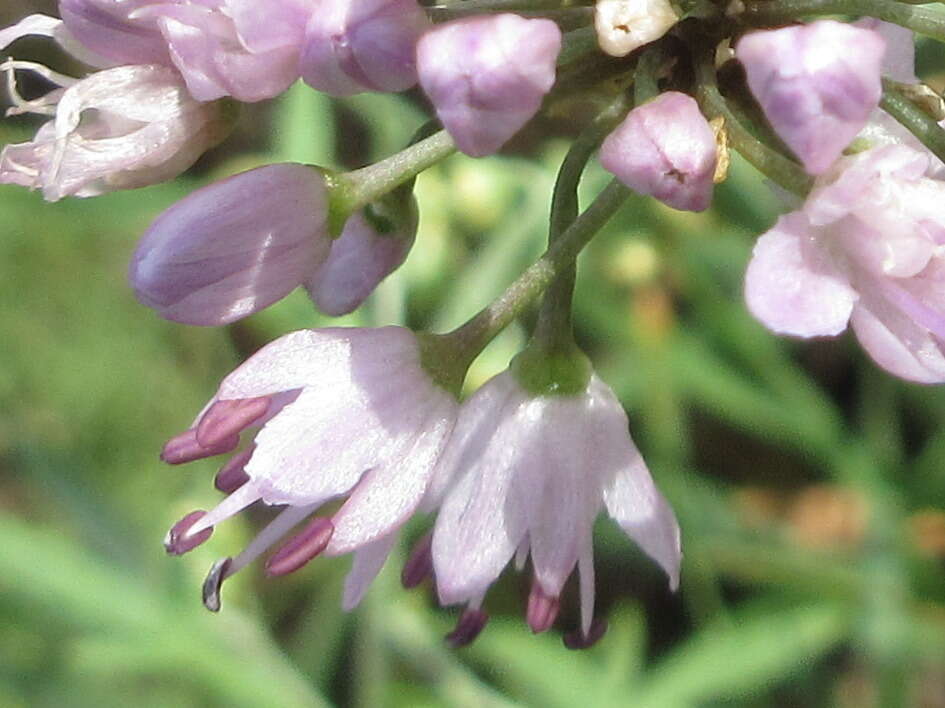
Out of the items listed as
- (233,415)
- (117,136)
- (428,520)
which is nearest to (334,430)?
(233,415)

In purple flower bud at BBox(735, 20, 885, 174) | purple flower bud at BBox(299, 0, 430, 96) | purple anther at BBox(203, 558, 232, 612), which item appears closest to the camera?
purple flower bud at BBox(735, 20, 885, 174)

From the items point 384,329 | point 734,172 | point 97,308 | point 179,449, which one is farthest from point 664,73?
point 97,308

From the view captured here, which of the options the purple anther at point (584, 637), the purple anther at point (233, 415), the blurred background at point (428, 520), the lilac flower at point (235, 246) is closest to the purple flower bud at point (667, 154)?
the lilac flower at point (235, 246)

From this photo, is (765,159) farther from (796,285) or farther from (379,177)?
(379,177)

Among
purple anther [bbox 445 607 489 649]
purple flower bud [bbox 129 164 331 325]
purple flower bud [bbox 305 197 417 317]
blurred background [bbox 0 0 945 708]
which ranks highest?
purple flower bud [bbox 129 164 331 325]

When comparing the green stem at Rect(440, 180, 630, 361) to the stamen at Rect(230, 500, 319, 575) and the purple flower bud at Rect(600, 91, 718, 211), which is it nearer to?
the purple flower bud at Rect(600, 91, 718, 211)

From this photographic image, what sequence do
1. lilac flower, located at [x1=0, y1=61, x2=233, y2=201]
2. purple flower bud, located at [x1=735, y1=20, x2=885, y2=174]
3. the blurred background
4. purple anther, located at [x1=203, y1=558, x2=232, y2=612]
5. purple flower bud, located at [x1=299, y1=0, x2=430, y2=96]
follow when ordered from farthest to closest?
the blurred background
purple anther, located at [x1=203, y1=558, x2=232, y2=612]
lilac flower, located at [x1=0, y1=61, x2=233, y2=201]
purple flower bud, located at [x1=299, y1=0, x2=430, y2=96]
purple flower bud, located at [x1=735, y1=20, x2=885, y2=174]

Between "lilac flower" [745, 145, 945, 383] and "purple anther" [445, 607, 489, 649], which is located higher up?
"lilac flower" [745, 145, 945, 383]

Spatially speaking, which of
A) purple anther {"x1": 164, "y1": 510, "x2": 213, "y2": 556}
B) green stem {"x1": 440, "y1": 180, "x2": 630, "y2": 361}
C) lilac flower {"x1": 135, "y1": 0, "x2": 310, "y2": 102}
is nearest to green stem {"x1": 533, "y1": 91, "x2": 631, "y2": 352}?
green stem {"x1": 440, "y1": 180, "x2": 630, "y2": 361}

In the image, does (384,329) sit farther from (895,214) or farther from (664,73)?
(895,214)
